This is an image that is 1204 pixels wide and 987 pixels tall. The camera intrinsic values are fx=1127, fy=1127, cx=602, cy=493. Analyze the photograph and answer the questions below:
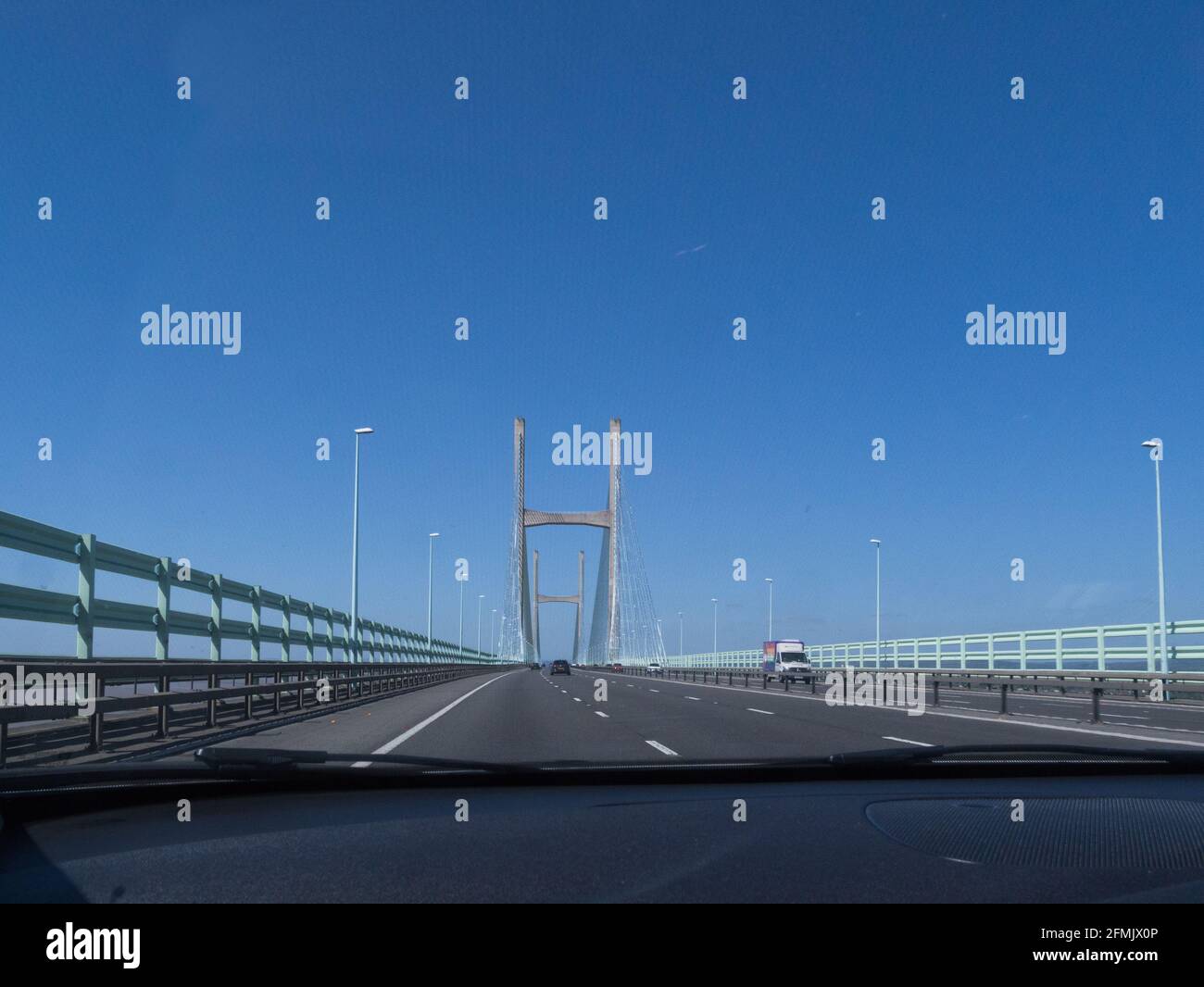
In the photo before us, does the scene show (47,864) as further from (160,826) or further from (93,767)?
(93,767)

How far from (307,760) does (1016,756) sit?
3.64 meters

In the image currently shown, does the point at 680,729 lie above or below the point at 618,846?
below

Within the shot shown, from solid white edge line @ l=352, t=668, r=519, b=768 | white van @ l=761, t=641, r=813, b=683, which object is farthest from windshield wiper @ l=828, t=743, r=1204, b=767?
white van @ l=761, t=641, r=813, b=683

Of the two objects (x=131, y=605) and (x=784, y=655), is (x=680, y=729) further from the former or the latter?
(x=784, y=655)

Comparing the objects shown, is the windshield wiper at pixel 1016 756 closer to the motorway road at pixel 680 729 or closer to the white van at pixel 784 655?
the motorway road at pixel 680 729

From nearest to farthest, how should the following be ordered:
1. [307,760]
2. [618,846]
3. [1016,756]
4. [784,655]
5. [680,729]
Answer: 1. [618,846]
2. [307,760]
3. [1016,756]
4. [680,729]
5. [784,655]

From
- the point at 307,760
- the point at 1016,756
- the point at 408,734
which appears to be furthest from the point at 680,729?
the point at 307,760

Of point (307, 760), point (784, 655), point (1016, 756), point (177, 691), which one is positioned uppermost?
point (307, 760)

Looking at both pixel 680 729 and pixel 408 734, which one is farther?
pixel 680 729

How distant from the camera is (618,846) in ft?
13.1
